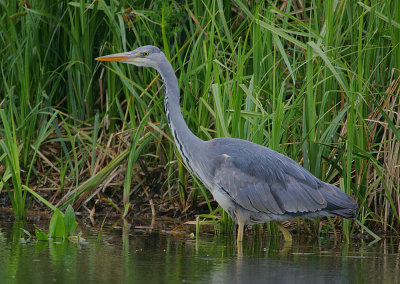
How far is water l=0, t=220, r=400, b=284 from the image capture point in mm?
4234

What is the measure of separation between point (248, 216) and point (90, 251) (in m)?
1.38

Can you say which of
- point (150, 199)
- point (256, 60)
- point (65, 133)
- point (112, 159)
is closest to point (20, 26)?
point (65, 133)

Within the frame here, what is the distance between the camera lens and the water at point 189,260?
423cm

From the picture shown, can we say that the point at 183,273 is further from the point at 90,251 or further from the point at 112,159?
the point at 112,159

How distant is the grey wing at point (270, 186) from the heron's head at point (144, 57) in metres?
1.03

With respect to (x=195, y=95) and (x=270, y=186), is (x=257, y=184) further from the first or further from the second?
(x=195, y=95)

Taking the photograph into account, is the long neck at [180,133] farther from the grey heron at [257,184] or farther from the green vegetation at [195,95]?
the green vegetation at [195,95]

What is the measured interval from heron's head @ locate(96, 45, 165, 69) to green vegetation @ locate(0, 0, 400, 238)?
1.07 feet

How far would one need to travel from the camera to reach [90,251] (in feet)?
16.5

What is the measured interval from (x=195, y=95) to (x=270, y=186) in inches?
52.2

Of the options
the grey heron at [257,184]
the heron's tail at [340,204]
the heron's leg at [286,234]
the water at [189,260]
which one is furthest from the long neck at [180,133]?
the heron's tail at [340,204]

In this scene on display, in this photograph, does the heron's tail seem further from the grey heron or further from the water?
the water

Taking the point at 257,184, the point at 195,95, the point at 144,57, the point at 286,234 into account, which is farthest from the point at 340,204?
the point at 144,57

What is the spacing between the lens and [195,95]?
Result: 6.61 meters
